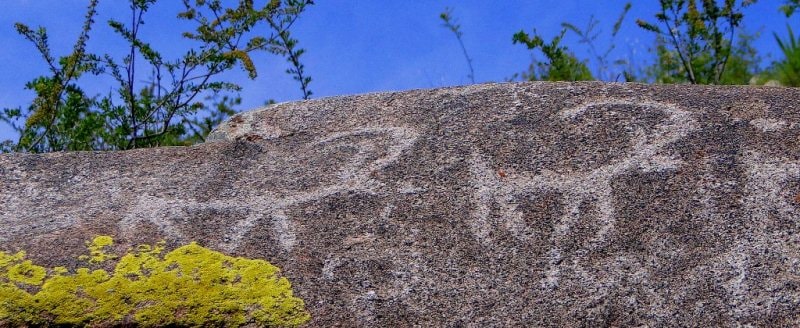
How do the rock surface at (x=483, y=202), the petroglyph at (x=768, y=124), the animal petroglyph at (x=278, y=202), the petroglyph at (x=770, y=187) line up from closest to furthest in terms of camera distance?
the rock surface at (x=483, y=202) → the petroglyph at (x=770, y=187) → the animal petroglyph at (x=278, y=202) → the petroglyph at (x=768, y=124)

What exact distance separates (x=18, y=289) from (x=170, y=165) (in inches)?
29.2

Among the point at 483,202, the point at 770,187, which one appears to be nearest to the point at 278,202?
the point at 483,202

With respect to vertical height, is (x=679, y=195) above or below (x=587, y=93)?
below

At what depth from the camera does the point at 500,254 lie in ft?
9.12

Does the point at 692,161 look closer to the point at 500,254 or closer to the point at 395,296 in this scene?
the point at 500,254

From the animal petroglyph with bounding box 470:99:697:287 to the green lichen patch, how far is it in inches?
25.0

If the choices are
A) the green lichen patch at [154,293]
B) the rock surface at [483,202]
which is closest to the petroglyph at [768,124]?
the rock surface at [483,202]

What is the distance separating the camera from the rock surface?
2631mm

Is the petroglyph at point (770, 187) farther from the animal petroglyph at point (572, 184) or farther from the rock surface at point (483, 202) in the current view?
the animal petroglyph at point (572, 184)

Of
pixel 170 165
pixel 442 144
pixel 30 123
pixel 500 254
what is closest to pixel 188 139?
pixel 30 123

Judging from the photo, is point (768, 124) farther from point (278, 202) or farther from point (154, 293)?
point (154, 293)

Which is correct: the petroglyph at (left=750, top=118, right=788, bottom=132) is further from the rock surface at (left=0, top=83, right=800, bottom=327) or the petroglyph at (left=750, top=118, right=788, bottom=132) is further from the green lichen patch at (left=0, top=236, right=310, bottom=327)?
the green lichen patch at (left=0, top=236, right=310, bottom=327)

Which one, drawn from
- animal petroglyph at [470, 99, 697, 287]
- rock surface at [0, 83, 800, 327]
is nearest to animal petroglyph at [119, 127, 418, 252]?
rock surface at [0, 83, 800, 327]

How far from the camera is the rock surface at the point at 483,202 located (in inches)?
104
